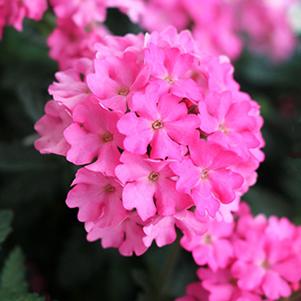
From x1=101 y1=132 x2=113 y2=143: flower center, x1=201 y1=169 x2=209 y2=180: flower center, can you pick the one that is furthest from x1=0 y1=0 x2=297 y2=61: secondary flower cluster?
x1=201 y1=169 x2=209 y2=180: flower center

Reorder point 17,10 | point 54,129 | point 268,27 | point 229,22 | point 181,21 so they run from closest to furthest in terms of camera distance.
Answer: point 54,129 < point 17,10 < point 181,21 < point 229,22 < point 268,27

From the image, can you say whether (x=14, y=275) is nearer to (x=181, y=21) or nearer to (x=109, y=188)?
(x=109, y=188)

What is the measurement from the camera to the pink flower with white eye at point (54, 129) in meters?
0.97

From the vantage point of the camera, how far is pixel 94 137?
968mm

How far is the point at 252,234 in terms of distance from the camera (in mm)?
1147

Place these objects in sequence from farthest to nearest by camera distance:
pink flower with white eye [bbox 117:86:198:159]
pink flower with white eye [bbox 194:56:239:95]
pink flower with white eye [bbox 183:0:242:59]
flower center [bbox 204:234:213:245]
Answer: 1. pink flower with white eye [bbox 183:0:242:59]
2. flower center [bbox 204:234:213:245]
3. pink flower with white eye [bbox 194:56:239:95]
4. pink flower with white eye [bbox 117:86:198:159]

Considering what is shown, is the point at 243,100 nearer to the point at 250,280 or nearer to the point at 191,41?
the point at 191,41

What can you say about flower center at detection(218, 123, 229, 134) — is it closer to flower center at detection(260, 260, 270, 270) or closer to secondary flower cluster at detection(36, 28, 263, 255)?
secondary flower cluster at detection(36, 28, 263, 255)

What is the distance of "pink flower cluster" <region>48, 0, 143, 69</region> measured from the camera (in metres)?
1.30

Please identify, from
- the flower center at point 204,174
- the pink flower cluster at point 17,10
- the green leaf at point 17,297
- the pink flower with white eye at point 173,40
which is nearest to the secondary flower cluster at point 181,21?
the pink flower cluster at point 17,10

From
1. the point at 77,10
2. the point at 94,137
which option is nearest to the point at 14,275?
the point at 94,137

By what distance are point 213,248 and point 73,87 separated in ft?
1.37

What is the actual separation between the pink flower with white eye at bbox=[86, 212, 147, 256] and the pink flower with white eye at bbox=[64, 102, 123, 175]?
115mm

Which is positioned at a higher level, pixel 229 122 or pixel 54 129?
pixel 229 122
